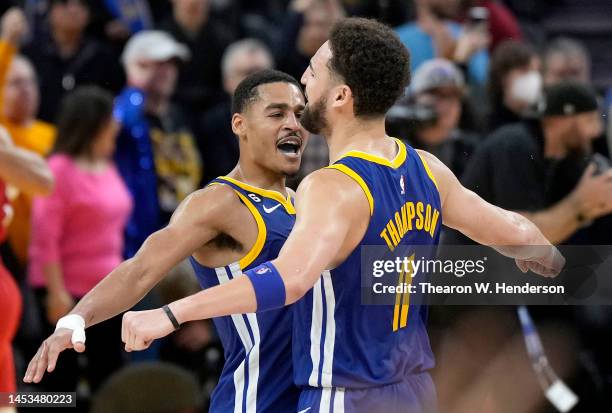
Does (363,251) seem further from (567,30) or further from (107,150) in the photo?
(567,30)

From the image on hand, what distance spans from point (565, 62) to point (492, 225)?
3989mm

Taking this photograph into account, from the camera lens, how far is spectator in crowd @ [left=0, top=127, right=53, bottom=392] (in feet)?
18.5

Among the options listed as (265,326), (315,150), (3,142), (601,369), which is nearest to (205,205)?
(265,326)

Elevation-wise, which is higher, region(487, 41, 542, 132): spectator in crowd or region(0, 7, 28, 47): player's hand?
region(0, 7, 28, 47): player's hand

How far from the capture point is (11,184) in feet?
19.0

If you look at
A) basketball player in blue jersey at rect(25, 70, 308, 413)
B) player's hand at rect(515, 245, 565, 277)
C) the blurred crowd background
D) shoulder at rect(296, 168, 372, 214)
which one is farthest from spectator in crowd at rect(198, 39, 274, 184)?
shoulder at rect(296, 168, 372, 214)

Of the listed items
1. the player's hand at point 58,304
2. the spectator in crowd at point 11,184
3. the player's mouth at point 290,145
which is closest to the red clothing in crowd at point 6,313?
the spectator in crowd at point 11,184

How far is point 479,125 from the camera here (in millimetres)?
7367

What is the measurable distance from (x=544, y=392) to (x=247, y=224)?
305cm

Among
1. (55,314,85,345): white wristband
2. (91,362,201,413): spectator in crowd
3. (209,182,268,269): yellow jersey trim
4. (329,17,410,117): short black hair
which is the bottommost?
(91,362,201,413): spectator in crowd

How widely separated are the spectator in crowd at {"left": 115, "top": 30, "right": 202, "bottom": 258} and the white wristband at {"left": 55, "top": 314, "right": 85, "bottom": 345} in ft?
10.9

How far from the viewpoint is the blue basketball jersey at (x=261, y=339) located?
4316 millimetres

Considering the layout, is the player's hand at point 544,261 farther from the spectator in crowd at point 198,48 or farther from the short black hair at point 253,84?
the spectator in crowd at point 198,48

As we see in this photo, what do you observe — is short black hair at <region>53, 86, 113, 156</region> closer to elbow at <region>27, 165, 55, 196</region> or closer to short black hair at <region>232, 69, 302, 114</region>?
elbow at <region>27, 165, 55, 196</region>
